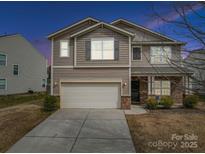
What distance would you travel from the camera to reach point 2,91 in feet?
84.1

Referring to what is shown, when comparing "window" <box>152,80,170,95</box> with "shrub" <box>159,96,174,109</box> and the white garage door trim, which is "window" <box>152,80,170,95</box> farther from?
the white garage door trim

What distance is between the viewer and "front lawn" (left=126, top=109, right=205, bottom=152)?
20.8 feet

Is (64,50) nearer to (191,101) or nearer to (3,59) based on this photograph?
(191,101)

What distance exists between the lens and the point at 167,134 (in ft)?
25.3

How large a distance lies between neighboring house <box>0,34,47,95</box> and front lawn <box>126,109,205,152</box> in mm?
21955

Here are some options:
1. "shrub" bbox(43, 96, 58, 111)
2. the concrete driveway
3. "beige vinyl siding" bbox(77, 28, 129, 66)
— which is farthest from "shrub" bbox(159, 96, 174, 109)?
"shrub" bbox(43, 96, 58, 111)

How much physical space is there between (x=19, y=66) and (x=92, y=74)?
19.4 metres

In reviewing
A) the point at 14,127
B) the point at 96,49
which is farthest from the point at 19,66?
the point at 14,127

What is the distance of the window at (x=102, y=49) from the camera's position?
13.8m

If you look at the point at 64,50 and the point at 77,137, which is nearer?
the point at 77,137

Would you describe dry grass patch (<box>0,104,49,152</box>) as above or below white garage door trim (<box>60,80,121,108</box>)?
below

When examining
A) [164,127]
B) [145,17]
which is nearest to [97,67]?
[164,127]

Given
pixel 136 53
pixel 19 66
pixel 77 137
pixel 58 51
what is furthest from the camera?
pixel 19 66

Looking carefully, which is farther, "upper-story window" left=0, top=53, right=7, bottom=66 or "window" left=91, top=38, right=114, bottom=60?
"upper-story window" left=0, top=53, right=7, bottom=66
